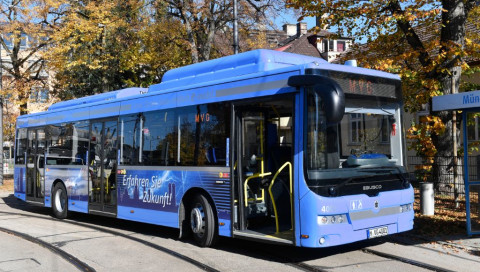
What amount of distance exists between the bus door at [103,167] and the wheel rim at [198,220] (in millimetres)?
2942

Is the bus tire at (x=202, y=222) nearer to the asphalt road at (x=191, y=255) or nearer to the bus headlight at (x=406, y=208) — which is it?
the asphalt road at (x=191, y=255)

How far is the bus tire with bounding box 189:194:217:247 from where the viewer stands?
8.62 m

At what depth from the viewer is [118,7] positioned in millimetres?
Result: 26625

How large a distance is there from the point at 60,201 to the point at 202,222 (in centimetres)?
659

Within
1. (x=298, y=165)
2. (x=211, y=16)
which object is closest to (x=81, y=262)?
(x=298, y=165)

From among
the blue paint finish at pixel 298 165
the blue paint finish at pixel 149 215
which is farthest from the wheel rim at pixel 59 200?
the blue paint finish at pixel 298 165

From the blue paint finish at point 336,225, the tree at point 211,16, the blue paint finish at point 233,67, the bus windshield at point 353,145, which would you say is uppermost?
the tree at point 211,16

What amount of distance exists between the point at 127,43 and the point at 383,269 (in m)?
21.7

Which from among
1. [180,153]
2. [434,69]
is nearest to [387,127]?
[180,153]

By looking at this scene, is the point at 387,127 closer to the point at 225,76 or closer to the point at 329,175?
the point at 329,175

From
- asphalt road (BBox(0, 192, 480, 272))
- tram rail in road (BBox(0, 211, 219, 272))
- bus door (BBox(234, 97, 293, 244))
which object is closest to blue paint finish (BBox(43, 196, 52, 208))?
tram rail in road (BBox(0, 211, 219, 272))

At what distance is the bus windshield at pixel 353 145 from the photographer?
6.97 meters

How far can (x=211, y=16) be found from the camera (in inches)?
896

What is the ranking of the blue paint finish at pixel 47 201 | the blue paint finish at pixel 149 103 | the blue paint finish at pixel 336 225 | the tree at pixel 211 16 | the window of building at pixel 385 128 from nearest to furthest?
the blue paint finish at pixel 336 225, the window of building at pixel 385 128, the blue paint finish at pixel 149 103, the blue paint finish at pixel 47 201, the tree at pixel 211 16
